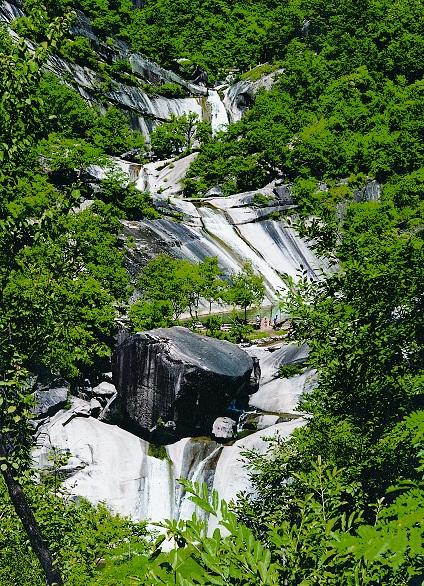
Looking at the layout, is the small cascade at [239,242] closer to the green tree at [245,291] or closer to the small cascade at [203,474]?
the green tree at [245,291]

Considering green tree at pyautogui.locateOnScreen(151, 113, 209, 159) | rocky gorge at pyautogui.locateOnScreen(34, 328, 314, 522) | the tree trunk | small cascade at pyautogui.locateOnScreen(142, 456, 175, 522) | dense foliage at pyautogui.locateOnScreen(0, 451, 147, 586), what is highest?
green tree at pyautogui.locateOnScreen(151, 113, 209, 159)

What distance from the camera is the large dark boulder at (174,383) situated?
2406 cm

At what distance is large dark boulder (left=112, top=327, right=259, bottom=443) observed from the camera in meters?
24.1

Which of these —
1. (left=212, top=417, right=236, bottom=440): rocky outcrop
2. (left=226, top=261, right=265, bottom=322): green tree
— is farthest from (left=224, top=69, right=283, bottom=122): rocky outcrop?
(left=212, top=417, right=236, bottom=440): rocky outcrop

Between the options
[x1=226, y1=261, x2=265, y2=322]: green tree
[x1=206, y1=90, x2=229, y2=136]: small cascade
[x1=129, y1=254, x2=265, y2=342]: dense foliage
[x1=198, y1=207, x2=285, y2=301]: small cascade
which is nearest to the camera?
[x1=129, y1=254, x2=265, y2=342]: dense foliage

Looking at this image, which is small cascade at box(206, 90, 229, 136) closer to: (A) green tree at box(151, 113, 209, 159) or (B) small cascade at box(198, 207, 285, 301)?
(A) green tree at box(151, 113, 209, 159)

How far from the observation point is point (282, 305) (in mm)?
8453

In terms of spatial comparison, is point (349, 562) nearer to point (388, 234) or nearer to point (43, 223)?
point (43, 223)

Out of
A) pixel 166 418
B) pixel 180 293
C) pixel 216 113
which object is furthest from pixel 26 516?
pixel 216 113

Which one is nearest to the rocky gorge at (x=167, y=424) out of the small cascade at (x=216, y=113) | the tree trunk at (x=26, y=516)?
the tree trunk at (x=26, y=516)

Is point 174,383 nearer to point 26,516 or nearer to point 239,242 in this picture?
point 26,516

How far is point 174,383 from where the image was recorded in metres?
24.1

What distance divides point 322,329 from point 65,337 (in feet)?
11.9

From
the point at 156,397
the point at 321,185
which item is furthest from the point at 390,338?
the point at 321,185
